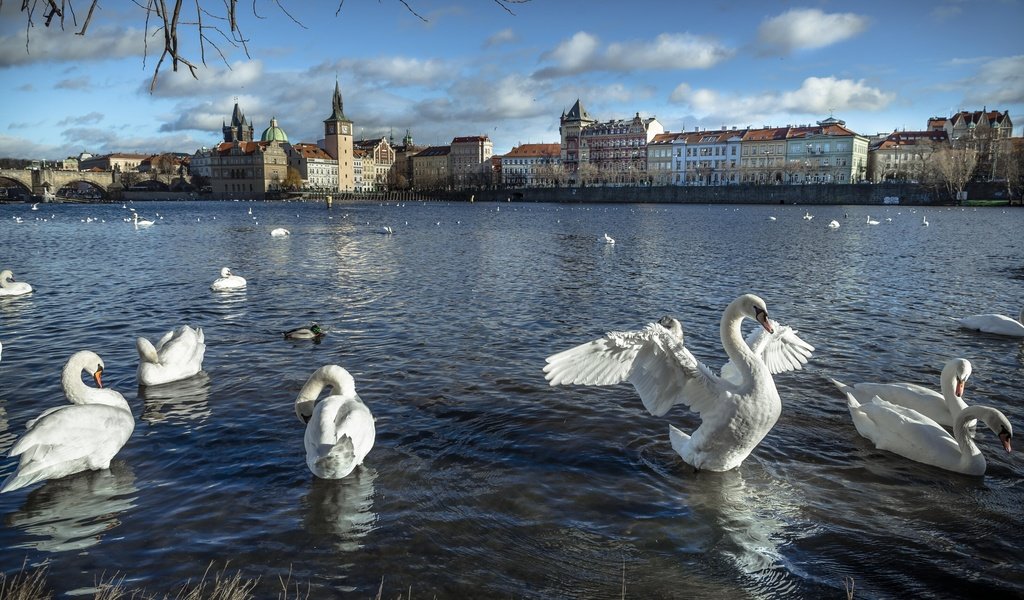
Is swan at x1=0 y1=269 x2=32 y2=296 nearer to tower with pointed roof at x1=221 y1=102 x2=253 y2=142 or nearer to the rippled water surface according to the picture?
the rippled water surface

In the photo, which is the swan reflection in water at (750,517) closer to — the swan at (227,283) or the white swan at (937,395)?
the white swan at (937,395)

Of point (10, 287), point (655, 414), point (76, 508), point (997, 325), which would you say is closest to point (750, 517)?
point (655, 414)

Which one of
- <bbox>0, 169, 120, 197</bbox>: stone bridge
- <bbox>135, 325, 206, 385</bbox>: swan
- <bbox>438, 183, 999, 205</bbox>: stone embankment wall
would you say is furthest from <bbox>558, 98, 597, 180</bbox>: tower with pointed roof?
<bbox>135, 325, 206, 385</bbox>: swan

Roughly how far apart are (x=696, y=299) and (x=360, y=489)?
37.3ft

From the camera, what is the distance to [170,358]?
27.4ft

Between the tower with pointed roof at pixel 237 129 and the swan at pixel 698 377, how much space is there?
603 ft

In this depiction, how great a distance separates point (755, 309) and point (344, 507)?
380 cm

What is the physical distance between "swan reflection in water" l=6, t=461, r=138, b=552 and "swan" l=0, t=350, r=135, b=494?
4.3 inches

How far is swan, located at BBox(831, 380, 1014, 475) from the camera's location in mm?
5883

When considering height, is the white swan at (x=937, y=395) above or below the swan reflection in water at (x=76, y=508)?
above

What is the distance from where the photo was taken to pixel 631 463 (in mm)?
6207

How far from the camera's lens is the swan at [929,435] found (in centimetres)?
588

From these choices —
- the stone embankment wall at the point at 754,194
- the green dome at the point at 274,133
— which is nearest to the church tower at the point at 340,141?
the green dome at the point at 274,133

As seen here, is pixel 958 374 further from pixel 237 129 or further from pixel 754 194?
pixel 237 129
